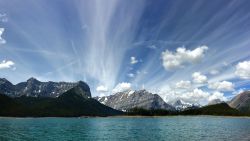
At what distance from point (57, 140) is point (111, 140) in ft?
51.3

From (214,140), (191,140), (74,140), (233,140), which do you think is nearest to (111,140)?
(74,140)

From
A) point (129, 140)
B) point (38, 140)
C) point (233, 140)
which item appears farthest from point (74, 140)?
point (233, 140)

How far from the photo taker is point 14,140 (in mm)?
77062

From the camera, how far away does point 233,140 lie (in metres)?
74.9

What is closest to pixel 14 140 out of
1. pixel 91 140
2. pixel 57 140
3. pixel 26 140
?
pixel 26 140

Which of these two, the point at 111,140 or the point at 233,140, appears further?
the point at 111,140

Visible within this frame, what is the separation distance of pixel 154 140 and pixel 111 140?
1315cm

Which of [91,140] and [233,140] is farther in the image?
[91,140]

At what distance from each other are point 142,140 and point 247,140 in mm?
27934

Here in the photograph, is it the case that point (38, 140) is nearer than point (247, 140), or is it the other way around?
point (247, 140)

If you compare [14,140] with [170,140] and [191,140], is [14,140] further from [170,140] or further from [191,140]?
[191,140]

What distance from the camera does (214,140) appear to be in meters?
75.4

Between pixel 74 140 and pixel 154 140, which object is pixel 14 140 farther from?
pixel 154 140

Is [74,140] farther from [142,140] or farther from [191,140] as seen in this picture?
[191,140]
